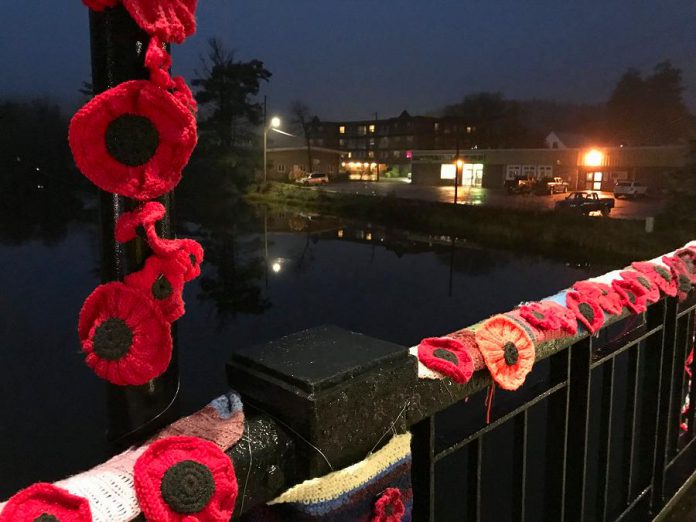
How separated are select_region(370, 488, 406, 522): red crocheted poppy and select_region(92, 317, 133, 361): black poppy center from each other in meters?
0.67

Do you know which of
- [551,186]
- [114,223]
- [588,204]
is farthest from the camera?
[551,186]

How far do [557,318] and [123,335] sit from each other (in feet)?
4.38

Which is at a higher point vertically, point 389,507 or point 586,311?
point 586,311

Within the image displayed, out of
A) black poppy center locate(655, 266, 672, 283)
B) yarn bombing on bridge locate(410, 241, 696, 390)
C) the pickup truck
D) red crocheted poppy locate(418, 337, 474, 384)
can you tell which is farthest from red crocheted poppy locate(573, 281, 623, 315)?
the pickup truck

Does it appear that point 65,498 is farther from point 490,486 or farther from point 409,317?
point 409,317

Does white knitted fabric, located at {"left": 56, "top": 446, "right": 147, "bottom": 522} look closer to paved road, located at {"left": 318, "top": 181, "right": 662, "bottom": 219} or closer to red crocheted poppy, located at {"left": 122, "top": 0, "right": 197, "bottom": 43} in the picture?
red crocheted poppy, located at {"left": 122, "top": 0, "right": 197, "bottom": 43}

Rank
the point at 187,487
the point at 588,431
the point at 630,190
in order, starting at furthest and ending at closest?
1. the point at 630,190
2. the point at 588,431
3. the point at 187,487

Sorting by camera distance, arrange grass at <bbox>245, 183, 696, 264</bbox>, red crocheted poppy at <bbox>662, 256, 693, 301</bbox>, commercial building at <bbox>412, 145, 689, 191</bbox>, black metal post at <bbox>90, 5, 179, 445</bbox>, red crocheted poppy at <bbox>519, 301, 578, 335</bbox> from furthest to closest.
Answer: commercial building at <bbox>412, 145, 689, 191</bbox> < grass at <bbox>245, 183, 696, 264</bbox> < red crocheted poppy at <bbox>662, 256, 693, 301</bbox> < red crocheted poppy at <bbox>519, 301, 578, 335</bbox> < black metal post at <bbox>90, 5, 179, 445</bbox>

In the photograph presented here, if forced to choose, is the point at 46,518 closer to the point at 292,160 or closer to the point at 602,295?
the point at 602,295

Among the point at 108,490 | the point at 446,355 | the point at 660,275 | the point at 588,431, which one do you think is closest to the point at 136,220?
the point at 108,490

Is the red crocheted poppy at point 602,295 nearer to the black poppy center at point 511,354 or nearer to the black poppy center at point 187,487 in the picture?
the black poppy center at point 511,354

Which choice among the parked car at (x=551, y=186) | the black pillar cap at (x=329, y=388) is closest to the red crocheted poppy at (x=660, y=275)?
the black pillar cap at (x=329, y=388)

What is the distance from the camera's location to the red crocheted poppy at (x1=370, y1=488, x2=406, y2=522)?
52.2 inches

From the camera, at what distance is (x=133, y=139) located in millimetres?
1189
